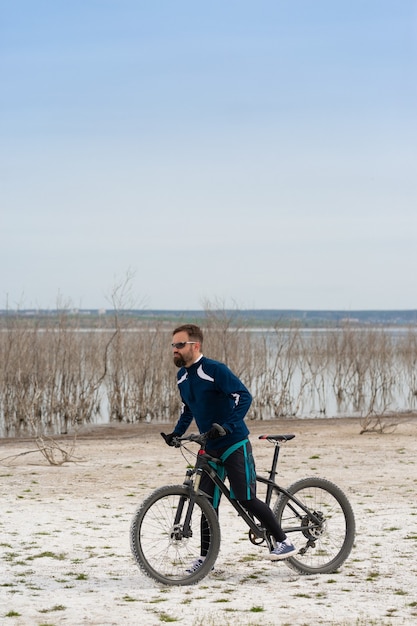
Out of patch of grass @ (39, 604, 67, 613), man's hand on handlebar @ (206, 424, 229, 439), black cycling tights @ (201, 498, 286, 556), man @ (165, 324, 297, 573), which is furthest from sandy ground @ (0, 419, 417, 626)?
man's hand on handlebar @ (206, 424, 229, 439)

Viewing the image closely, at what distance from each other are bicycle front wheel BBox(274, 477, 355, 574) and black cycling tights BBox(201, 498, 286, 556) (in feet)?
0.62

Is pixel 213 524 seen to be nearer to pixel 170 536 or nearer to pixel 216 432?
pixel 170 536

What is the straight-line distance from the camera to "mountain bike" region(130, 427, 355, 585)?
5.95m

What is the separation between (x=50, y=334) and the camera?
853 inches

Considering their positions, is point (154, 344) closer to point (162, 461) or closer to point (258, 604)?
point (162, 461)

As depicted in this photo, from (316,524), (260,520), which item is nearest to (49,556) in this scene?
(260,520)

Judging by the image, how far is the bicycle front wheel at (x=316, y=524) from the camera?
20.8 ft

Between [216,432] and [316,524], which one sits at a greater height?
[216,432]

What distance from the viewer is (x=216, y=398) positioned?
5.91 m

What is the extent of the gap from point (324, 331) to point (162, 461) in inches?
551

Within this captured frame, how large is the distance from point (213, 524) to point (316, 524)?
2.58 ft

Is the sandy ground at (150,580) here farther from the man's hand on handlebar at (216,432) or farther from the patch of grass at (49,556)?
the man's hand on handlebar at (216,432)

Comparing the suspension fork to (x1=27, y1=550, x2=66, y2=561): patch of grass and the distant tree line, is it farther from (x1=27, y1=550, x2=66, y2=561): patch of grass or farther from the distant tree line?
the distant tree line

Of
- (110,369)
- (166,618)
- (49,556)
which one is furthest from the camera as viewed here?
(110,369)
